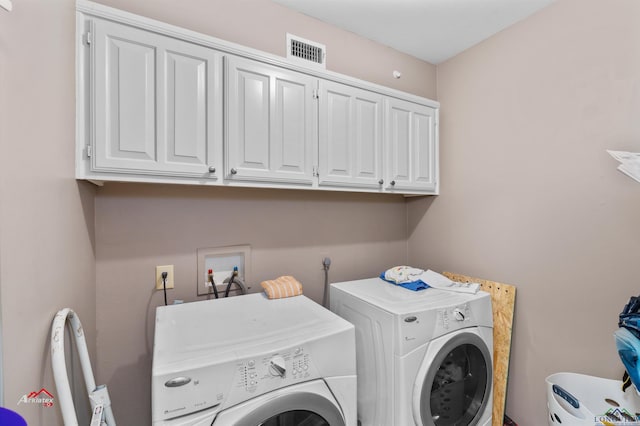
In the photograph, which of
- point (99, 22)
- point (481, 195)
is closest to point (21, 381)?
point (99, 22)

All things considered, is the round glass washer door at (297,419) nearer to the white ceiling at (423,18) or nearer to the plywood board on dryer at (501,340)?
the plywood board on dryer at (501,340)

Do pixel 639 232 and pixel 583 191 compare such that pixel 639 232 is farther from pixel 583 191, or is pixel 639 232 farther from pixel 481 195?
pixel 481 195

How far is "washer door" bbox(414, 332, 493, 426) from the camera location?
52.9 inches

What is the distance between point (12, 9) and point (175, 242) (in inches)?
43.0

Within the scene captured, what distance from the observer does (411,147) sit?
2018 mm

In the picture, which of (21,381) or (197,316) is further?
(197,316)

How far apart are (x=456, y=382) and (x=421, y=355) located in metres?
0.41

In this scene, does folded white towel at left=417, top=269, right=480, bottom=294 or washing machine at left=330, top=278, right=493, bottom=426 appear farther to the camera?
folded white towel at left=417, top=269, right=480, bottom=294

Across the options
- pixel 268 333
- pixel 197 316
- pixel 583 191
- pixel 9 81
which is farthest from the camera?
pixel 583 191

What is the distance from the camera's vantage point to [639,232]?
1331 millimetres

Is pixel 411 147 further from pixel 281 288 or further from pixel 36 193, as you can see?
pixel 36 193
